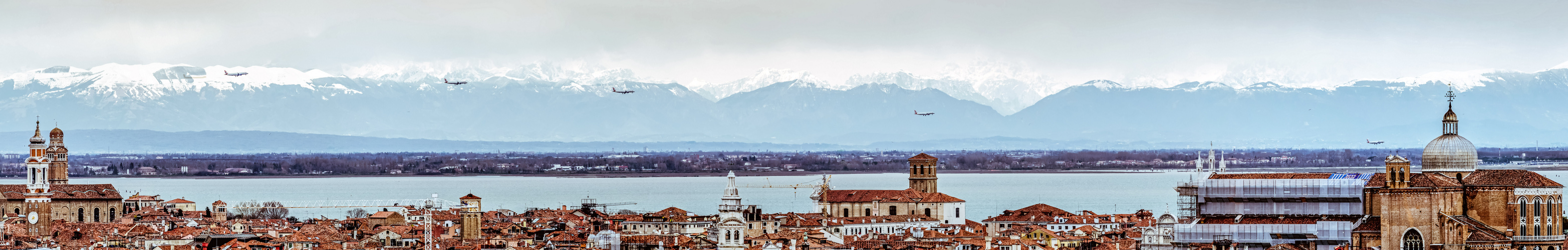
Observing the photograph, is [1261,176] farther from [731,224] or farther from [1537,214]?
[731,224]

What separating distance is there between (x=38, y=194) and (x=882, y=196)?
30.4m

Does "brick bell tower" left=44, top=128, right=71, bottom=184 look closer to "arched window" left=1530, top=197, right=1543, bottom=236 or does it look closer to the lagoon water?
the lagoon water

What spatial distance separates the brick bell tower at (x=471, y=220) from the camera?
63594 millimetres

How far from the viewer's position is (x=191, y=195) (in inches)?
5433

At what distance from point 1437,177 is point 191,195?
4252 inches

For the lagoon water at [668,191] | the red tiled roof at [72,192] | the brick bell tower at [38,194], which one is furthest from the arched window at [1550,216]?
the red tiled roof at [72,192]

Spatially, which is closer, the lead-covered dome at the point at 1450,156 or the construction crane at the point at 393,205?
the lead-covered dome at the point at 1450,156

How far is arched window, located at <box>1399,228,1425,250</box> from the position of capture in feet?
142

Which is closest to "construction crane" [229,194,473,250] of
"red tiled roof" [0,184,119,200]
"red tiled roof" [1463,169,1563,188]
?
"red tiled roof" [0,184,119,200]

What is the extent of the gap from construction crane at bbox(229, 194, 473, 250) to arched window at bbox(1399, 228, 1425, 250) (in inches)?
953

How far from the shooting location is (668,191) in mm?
144000

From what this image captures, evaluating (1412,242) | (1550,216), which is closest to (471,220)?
(1412,242)

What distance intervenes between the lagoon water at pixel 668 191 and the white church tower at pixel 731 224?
30942mm

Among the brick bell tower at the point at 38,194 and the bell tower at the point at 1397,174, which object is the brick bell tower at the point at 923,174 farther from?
the bell tower at the point at 1397,174
